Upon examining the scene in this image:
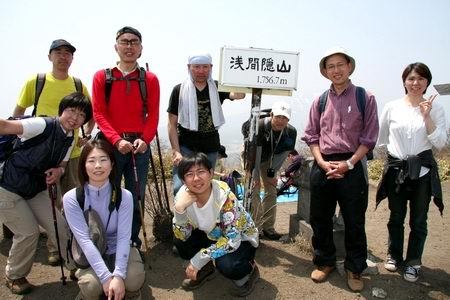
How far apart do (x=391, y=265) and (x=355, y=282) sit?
0.71m

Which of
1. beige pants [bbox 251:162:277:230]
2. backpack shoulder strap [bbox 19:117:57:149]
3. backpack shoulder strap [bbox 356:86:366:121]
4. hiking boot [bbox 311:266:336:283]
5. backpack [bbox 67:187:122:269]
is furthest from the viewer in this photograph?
beige pants [bbox 251:162:277:230]

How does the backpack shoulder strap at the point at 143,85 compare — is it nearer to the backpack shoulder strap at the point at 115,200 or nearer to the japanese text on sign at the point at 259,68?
the japanese text on sign at the point at 259,68

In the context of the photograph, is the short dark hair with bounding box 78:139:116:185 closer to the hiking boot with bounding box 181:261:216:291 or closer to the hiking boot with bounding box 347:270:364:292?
the hiking boot with bounding box 181:261:216:291

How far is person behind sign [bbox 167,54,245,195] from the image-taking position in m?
4.17

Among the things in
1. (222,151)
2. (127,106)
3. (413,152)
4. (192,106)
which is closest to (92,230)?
(127,106)

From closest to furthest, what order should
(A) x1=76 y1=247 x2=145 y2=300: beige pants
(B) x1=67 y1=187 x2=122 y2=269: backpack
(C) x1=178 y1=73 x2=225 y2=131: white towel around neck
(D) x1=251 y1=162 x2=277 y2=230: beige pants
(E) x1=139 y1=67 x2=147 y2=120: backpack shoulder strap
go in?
(A) x1=76 y1=247 x2=145 y2=300: beige pants, (B) x1=67 y1=187 x2=122 y2=269: backpack, (E) x1=139 y1=67 x2=147 y2=120: backpack shoulder strap, (C) x1=178 y1=73 x2=225 y2=131: white towel around neck, (D) x1=251 y1=162 x2=277 y2=230: beige pants

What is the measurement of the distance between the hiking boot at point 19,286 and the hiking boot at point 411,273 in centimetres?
401

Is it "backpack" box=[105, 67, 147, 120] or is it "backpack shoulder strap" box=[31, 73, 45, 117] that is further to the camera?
"backpack shoulder strap" box=[31, 73, 45, 117]

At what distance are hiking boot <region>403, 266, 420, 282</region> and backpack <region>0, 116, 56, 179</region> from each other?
401 centimetres

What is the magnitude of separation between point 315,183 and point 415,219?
1.19 metres

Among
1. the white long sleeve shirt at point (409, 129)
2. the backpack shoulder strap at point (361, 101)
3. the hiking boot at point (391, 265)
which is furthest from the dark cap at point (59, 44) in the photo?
the hiking boot at point (391, 265)

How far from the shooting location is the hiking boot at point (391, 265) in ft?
13.6

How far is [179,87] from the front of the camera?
4.34 meters

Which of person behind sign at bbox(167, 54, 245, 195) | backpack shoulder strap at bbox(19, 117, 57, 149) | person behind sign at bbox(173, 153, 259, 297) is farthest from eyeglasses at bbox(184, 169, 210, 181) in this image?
backpack shoulder strap at bbox(19, 117, 57, 149)
